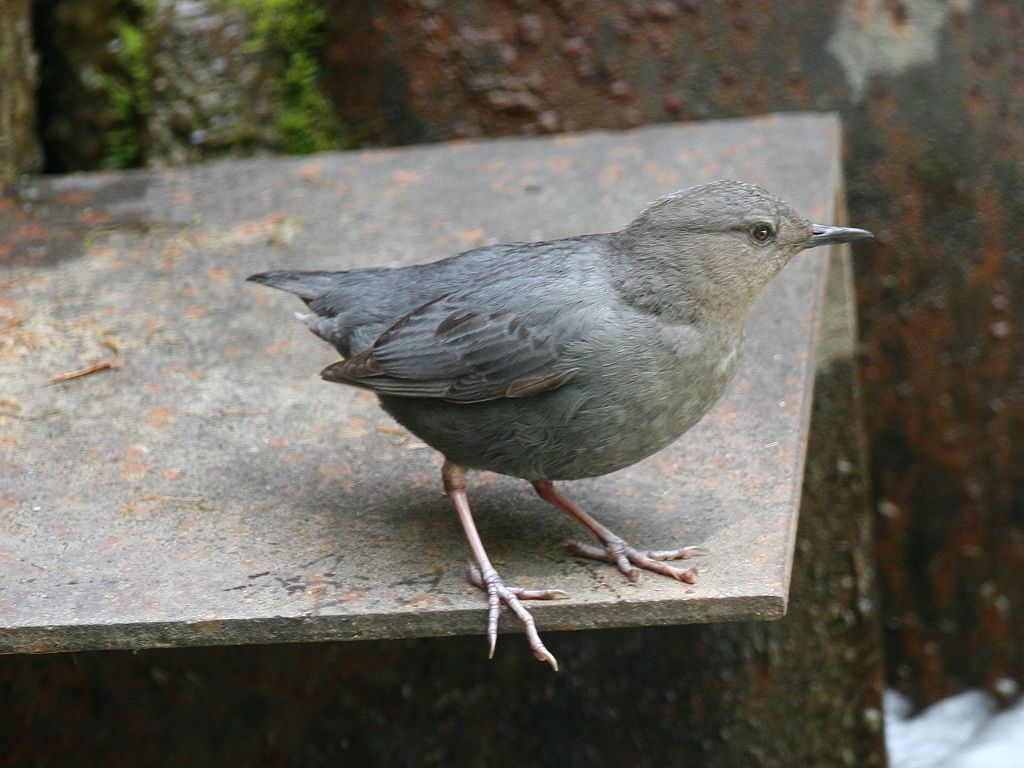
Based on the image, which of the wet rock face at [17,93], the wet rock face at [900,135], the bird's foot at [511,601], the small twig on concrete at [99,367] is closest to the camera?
the bird's foot at [511,601]

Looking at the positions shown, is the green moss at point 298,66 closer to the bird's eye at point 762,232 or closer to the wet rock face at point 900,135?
the wet rock face at point 900,135

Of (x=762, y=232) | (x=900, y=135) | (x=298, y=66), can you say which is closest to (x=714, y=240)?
(x=762, y=232)

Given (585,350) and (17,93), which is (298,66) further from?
(585,350)

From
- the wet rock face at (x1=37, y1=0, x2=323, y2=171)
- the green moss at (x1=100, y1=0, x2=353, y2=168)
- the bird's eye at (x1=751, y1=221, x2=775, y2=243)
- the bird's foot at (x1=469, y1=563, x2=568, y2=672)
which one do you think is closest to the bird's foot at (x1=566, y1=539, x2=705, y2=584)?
the bird's foot at (x1=469, y1=563, x2=568, y2=672)

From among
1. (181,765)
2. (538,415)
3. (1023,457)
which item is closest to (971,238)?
(1023,457)

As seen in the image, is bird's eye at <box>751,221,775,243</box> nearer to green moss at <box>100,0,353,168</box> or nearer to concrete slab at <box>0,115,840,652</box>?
concrete slab at <box>0,115,840,652</box>

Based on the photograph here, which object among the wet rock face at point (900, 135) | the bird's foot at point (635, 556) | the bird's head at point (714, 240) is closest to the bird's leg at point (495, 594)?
the bird's foot at point (635, 556)

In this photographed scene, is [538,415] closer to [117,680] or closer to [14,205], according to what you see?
[117,680]
